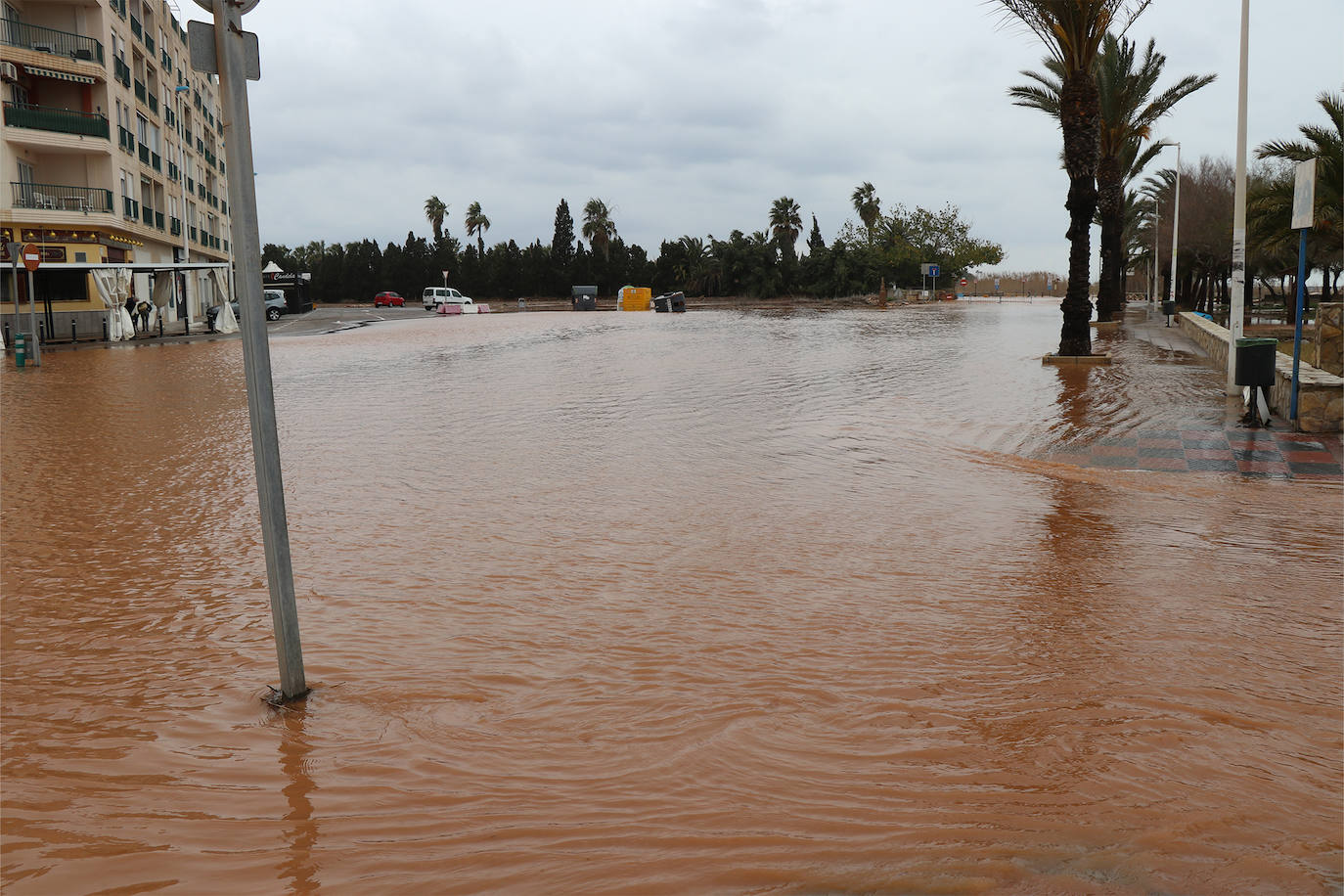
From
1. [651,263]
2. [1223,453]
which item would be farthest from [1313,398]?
[651,263]

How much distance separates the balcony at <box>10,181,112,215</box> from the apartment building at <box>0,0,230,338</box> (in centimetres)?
4

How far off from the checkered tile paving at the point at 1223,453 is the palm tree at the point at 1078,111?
30.1ft

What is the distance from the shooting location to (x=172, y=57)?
188 feet

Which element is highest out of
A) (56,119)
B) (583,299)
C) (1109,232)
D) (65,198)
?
(56,119)

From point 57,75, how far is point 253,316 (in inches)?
1593

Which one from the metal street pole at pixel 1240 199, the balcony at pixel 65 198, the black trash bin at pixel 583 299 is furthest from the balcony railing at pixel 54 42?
the metal street pole at pixel 1240 199

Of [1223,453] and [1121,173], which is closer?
[1223,453]

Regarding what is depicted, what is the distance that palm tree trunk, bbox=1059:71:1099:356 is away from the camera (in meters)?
20.0

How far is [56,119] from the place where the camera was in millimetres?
36781

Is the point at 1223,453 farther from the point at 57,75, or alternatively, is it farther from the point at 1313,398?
the point at 57,75

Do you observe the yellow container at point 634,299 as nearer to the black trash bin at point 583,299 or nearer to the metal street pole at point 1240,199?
the black trash bin at point 583,299

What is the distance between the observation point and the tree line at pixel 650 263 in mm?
71312

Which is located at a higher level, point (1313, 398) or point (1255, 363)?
point (1255, 363)

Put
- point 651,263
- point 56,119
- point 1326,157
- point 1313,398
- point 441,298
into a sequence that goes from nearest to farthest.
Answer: point 1313,398 → point 1326,157 → point 56,119 → point 441,298 → point 651,263
